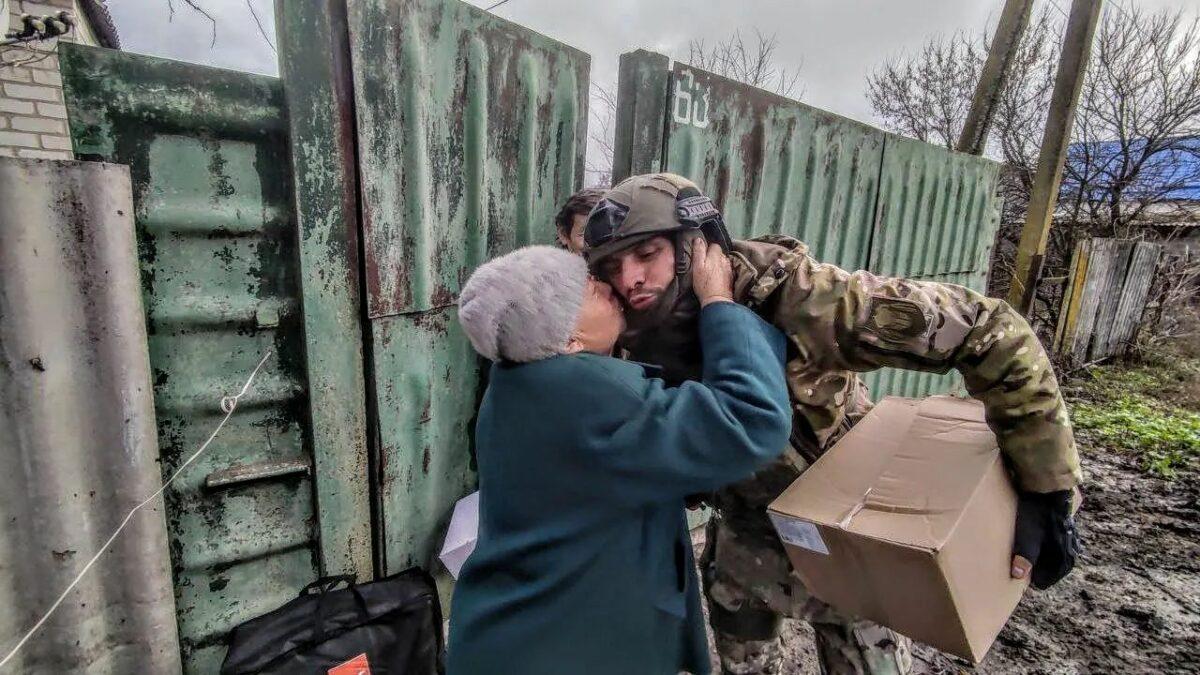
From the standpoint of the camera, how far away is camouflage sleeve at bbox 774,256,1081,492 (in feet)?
4.13

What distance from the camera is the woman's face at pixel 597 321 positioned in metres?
1.20

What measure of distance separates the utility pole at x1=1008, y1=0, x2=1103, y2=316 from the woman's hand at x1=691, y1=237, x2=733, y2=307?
6739 millimetres

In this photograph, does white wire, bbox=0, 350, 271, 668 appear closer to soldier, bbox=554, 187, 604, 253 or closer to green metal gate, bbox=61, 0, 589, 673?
green metal gate, bbox=61, 0, 589, 673

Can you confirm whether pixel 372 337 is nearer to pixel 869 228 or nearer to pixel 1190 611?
pixel 869 228

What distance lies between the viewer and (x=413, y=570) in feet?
6.14

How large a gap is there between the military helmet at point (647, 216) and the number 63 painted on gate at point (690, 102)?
40.9 inches

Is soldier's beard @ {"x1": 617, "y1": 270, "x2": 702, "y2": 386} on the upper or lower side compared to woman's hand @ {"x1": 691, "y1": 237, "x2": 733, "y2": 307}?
lower

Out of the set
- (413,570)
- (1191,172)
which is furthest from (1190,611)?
(1191,172)

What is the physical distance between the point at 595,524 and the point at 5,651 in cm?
154

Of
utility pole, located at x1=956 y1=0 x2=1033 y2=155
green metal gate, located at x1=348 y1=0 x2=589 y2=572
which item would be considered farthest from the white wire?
utility pole, located at x1=956 y1=0 x2=1033 y2=155

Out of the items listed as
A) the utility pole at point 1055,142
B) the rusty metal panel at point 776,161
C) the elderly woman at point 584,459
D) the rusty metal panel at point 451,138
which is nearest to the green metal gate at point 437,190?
the rusty metal panel at point 451,138

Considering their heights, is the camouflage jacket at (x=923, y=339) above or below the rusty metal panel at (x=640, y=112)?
below

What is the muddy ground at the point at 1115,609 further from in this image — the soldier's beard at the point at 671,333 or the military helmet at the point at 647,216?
the military helmet at the point at 647,216

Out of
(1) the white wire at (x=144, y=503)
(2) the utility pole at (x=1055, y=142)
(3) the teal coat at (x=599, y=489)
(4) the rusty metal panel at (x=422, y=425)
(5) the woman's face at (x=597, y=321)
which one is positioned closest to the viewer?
(3) the teal coat at (x=599, y=489)
